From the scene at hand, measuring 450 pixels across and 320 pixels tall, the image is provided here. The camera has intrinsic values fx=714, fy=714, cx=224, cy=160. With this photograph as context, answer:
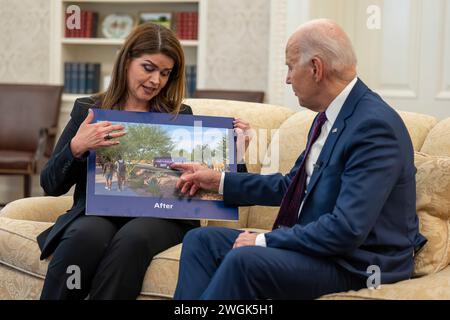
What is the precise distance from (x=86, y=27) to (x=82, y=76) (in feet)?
1.20

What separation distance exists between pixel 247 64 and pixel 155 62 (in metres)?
2.74

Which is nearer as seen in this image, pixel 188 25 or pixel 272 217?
pixel 272 217

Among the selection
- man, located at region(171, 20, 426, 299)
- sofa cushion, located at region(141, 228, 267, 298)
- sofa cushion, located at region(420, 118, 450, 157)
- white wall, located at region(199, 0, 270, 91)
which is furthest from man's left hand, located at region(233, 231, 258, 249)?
white wall, located at region(199, 0, 270, 91)

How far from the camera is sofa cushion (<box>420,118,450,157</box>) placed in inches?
93.4

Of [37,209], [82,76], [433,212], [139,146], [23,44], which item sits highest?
[23,44]

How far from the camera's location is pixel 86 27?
5.34 m

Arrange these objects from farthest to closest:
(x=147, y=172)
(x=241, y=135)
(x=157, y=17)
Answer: (x=157, y=17), (x=241, y=135), (x=147, y=172)

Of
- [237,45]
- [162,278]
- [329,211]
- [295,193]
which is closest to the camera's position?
[329,211]

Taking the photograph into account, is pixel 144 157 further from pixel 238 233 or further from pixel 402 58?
pixel 402 58

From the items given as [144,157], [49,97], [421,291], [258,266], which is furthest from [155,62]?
[49,97]

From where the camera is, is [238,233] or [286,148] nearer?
[238,233]

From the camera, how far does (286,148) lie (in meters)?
2.70

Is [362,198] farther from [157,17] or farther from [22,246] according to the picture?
[157,17]

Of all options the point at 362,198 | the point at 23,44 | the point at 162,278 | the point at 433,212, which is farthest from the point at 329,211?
the point at 23,44
